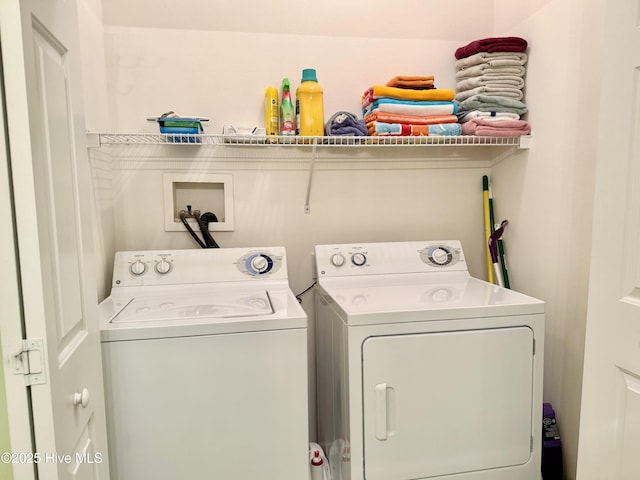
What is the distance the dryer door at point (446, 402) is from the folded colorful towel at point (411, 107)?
3.62ft

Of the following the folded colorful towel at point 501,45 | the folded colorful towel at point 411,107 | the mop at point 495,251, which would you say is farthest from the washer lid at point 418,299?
the folded colorful towel at point 501,45

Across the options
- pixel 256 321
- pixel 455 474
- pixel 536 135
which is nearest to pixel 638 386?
pixel 455 474

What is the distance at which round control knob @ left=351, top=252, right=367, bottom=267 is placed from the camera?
2125 mm

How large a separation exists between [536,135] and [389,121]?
729 mm

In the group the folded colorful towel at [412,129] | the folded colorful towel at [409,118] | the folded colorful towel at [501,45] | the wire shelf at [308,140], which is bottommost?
the wire shelf at [308,140]

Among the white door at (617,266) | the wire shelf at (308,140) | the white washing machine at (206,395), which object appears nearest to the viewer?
the white door at (617,266)

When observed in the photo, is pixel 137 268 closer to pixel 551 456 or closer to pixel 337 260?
pixel 337 260

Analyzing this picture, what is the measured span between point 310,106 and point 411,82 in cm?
53

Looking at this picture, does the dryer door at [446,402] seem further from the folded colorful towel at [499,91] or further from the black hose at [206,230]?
the folded colorful towel at [499,91]

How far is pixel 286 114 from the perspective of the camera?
82.3 inches

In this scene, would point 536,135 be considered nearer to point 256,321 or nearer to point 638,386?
point 638,386

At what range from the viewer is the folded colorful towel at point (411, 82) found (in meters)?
2.11

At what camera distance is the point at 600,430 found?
4.07ft

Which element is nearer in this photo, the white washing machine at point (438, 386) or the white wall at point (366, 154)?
the white washing machine at point (438, 386)
